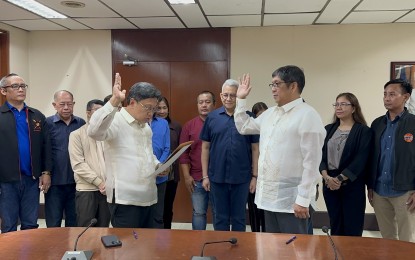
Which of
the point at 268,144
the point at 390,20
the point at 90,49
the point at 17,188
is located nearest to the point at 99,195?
the point at 17,188

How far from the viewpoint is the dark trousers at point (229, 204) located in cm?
293

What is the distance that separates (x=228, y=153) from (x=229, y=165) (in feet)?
0.33

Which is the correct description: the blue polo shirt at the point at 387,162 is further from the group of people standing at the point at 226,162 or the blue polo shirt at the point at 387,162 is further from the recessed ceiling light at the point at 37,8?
the recessed ceiling light at the point at 37,8

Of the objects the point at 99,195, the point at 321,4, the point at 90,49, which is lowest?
the point at 99,195

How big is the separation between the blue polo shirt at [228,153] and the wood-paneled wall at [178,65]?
5.95ft

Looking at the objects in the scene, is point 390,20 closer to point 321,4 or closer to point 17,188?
point 321,4

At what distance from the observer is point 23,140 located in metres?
3.06

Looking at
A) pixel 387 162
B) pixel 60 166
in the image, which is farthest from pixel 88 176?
pixel 387 162

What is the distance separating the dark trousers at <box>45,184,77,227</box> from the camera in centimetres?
326

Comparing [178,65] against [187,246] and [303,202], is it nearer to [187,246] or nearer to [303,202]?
[303,202]

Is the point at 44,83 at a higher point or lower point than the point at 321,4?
lower

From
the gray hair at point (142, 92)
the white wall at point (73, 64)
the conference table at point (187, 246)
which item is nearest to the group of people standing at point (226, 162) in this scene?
the gray hair at point (142, 92)

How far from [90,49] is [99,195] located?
262cm

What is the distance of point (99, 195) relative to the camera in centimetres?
300
